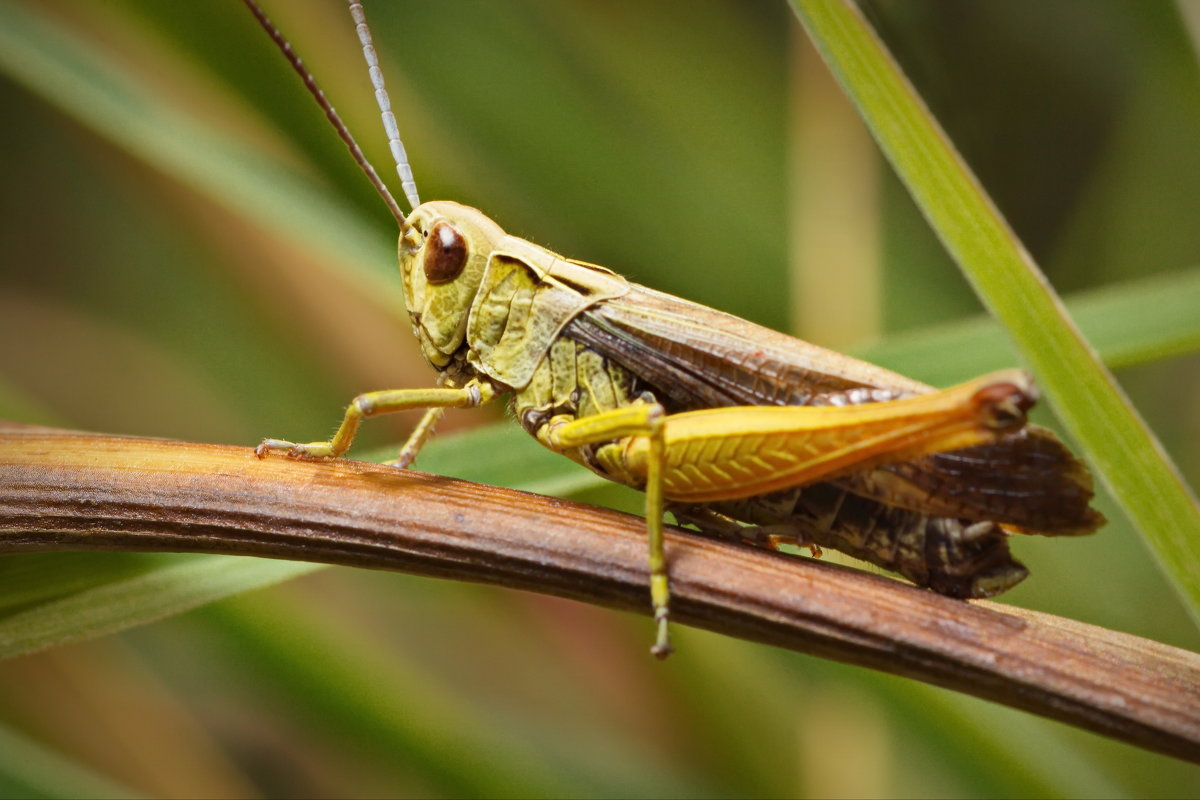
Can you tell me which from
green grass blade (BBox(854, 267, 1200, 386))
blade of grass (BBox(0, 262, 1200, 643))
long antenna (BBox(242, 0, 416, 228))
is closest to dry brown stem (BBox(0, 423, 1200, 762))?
blade of grass (BBox(0, 262, 1200, 643))

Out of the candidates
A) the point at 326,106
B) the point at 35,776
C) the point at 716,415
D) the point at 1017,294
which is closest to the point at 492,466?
the point at 716,415

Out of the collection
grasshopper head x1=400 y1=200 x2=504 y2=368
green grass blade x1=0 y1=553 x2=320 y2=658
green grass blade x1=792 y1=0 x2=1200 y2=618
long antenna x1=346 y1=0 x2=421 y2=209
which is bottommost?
green grass blade x1=0 y1=553 x2=320 y2=658

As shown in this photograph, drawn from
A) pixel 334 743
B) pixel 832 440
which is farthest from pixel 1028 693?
pixel 334 743

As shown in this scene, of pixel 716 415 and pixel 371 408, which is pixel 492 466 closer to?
pixel 371 408

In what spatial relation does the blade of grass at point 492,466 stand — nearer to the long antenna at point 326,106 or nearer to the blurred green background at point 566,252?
the blurred green background at point 566,252

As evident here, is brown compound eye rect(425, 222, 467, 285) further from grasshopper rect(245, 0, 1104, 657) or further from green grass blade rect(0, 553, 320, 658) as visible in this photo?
green grass blade rect(0, 553, 320, 658)

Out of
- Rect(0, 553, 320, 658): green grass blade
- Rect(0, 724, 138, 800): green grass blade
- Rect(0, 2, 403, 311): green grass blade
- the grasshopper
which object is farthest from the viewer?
Rect(0, 2, 403, 311): green grass blade

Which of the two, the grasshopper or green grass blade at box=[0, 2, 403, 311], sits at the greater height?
green grass blade at box=[0, 2, 403, 311]

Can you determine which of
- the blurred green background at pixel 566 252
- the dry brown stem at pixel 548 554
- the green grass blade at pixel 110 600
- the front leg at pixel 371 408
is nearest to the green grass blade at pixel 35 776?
the blurred green background at pixel 566 252

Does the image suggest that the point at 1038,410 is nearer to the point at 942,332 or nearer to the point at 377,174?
the point at 942,332
